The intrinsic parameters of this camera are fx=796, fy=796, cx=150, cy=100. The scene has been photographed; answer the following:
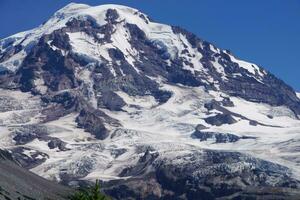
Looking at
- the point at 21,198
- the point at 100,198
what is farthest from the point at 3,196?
the point at 100,198

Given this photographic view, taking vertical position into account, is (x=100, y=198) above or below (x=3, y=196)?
above

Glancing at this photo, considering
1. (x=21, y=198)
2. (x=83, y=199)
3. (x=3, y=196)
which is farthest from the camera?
(x=21, y=198)

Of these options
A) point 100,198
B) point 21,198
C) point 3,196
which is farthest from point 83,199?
point 21,198

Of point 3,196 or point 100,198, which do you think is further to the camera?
point 3,196

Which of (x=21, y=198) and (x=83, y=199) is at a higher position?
(x=83, y=199)

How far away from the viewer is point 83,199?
207ft

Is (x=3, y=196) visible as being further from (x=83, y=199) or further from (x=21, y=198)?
(x=83, y=199)

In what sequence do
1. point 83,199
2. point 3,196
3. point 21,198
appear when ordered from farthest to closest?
point 21,198 → point 3,196 → point 83,199

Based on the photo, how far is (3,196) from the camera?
609ft

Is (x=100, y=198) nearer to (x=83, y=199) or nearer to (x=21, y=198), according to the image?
(x=83, y=199)

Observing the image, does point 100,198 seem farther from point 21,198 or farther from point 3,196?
point 21,198

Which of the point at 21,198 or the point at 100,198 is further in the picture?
the point at 21,198

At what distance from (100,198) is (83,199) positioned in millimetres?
1476

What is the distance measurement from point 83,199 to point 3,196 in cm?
12667
